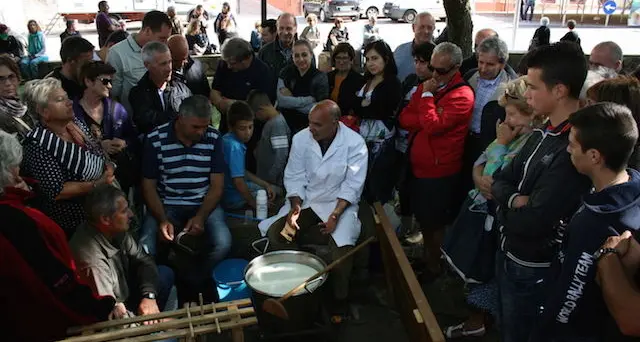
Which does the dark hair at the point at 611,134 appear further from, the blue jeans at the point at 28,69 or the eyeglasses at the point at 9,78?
the blue jeans at the point at 28,69

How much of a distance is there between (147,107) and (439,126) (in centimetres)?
229

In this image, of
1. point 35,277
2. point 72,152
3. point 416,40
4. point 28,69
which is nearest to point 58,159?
point 72,152

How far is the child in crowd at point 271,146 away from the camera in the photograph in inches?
168

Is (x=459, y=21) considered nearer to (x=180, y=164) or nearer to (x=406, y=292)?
(x=180, y=164)

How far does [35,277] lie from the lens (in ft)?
A: 7.36

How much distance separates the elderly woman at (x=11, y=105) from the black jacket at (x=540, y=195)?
2994 mm

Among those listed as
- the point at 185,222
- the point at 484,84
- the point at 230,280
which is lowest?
the point at 230,280

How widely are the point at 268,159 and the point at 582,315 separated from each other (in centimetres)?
277

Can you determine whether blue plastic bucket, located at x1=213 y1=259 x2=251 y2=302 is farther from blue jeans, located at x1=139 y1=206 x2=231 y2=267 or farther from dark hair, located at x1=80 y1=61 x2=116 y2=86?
dark hair, located at x1=80 y1=61 x2=116 y2=86

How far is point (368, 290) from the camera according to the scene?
4074 millimetres

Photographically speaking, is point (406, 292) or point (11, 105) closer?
point (406, 292)

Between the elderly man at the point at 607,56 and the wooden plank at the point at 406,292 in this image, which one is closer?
the wooden plank at the point at 406,292

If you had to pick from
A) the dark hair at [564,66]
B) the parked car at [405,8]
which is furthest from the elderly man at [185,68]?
the parked car at [405,8]

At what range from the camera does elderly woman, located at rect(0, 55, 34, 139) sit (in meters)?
3.38
